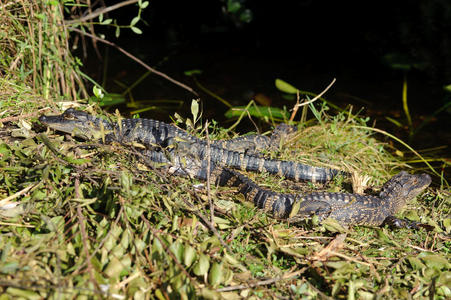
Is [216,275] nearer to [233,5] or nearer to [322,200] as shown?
[322,200]

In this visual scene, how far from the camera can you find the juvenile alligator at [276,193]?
3.61 meters

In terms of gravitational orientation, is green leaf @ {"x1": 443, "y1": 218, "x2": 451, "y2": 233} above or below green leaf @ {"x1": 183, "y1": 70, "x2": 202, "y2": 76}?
below

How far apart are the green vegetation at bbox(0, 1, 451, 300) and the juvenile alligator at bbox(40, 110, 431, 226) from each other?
16cm

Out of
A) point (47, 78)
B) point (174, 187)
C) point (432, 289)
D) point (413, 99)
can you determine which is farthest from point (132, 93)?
point (432, 289)

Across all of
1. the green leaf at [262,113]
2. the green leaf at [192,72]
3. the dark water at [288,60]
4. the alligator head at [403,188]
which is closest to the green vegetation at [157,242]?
the alligator head at [403,188]

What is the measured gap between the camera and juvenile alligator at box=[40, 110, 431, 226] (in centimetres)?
361

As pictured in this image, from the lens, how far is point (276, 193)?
365 cm

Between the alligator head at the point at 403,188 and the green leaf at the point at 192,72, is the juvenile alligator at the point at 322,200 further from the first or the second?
the green leaf at the point at 192,72

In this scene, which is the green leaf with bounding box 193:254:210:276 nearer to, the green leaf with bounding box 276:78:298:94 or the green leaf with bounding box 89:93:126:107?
the green leaf with bounding box 89:93:126:107

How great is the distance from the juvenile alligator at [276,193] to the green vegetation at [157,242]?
16 cm

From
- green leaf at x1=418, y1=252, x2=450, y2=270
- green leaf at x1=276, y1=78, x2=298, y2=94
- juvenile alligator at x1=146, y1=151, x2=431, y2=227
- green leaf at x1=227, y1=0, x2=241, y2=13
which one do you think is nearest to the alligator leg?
juvenile alligator at x1=146, y1=151, x2=431, y2=227

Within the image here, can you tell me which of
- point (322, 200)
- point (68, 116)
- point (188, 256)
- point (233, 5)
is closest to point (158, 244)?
point (188, 256)

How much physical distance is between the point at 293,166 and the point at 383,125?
2555 millimetres

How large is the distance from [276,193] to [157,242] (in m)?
1.44
